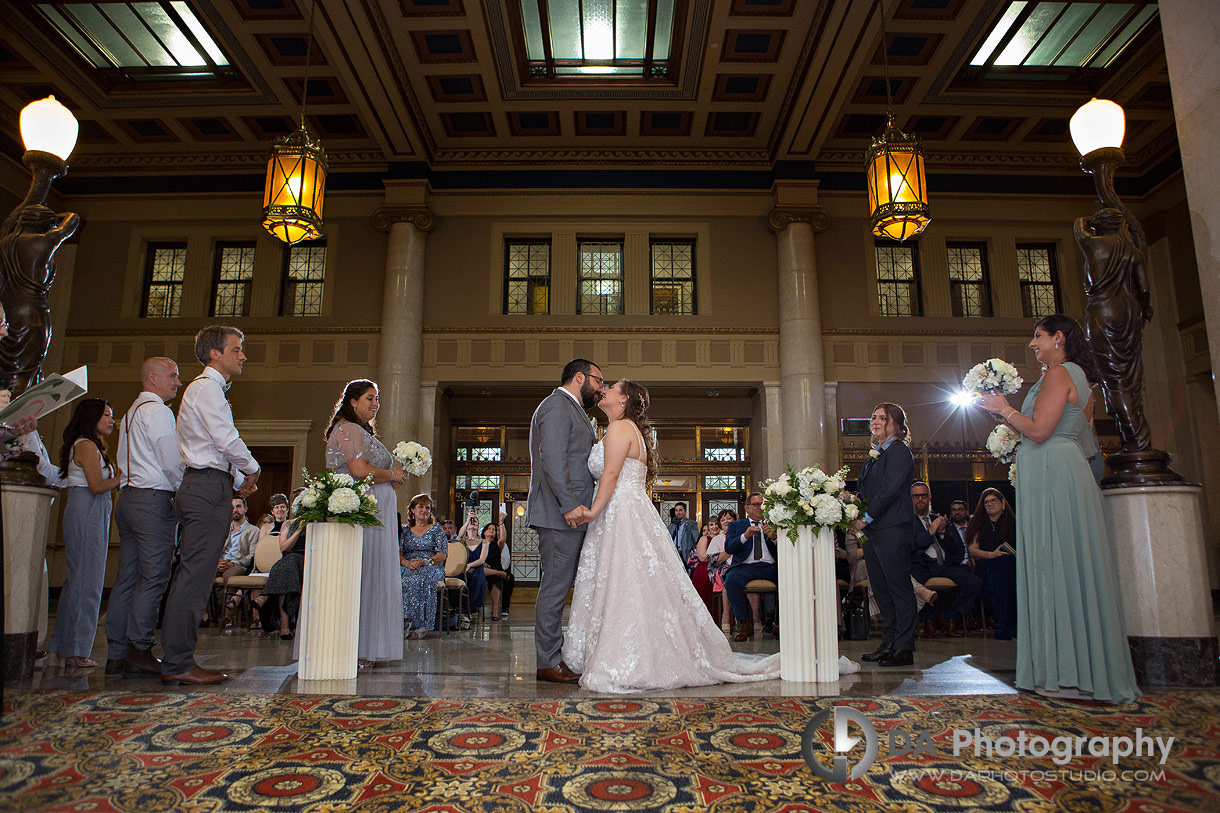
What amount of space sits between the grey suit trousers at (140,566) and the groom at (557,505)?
2136 millimetres

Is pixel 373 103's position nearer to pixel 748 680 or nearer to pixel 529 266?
pixel 529 266

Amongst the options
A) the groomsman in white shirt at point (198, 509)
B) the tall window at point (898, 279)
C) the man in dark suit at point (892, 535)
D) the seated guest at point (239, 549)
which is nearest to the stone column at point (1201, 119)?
the man in dark suit at point (892, 535)

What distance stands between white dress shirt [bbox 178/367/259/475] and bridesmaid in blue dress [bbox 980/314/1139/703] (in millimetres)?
4181

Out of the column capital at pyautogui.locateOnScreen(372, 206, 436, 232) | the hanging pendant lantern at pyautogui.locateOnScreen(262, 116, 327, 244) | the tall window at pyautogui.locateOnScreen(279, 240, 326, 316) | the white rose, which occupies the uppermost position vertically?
the column capital at pyautogui.locateOnScreen(372, 206, 436, 232)

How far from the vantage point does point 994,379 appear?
423 cm

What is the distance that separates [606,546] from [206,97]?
11.8 m

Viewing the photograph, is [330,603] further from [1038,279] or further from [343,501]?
[1038,279]

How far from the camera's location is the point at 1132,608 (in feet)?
14.2

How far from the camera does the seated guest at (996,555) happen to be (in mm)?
7219

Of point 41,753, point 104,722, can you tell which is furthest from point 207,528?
point 41,753

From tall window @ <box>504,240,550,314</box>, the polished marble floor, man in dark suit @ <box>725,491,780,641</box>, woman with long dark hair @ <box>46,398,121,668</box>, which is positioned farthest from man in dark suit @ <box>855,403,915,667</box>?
tall window @ <box>504,240,550,314</box>

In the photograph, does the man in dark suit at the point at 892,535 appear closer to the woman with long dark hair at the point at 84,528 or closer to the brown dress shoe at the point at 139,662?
the brown dress shoe at the point at 139,662

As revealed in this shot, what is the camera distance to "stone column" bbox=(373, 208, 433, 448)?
1245cm

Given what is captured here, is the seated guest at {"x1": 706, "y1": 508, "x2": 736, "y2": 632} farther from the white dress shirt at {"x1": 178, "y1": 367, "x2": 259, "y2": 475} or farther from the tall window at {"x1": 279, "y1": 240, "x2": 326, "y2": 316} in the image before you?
the tall window at {"x1": 279, "y1": 240, "x2": 326, "y2": 316}
